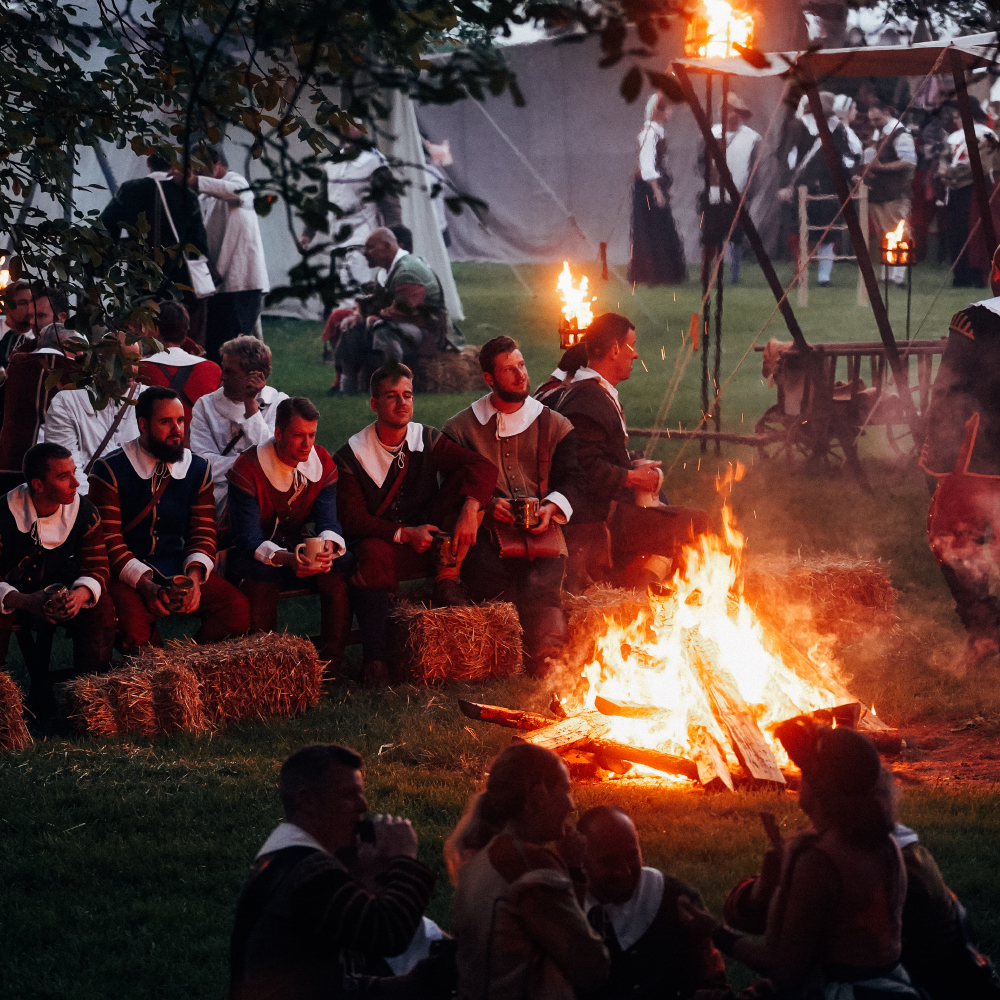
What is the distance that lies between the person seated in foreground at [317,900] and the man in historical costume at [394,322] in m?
10.1

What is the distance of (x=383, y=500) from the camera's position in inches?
306

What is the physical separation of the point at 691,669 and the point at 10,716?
2943 millimetres

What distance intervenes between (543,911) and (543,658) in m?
4.53

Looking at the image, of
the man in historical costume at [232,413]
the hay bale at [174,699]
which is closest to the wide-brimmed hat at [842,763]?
the hay bale at [174,699]

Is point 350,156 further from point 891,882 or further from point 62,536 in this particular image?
point 62,536

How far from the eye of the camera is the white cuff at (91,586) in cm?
665

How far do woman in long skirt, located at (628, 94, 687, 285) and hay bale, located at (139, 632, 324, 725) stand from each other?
15.6 metres

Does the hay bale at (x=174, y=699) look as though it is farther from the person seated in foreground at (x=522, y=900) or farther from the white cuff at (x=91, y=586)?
the person seated in foreground at (x=522, y=900)

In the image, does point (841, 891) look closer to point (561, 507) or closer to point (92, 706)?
point (92, 706)

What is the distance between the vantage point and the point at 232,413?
8.26 meters

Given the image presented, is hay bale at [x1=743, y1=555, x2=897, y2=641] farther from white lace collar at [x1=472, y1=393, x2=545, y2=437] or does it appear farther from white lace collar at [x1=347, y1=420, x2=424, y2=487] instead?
white lace collar at [x1=347, y1=420, x2=424, y2=487]

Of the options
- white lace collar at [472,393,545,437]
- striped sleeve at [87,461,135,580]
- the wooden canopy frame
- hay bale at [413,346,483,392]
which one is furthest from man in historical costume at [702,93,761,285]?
striped sleeve at [87,461,135,580]

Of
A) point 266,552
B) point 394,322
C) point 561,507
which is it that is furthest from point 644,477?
point 394,322

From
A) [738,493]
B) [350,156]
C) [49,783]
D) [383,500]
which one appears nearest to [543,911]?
[350,156]
